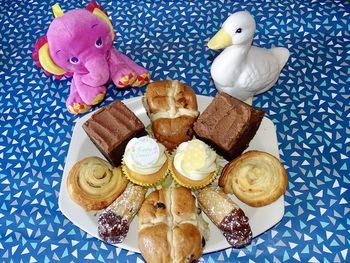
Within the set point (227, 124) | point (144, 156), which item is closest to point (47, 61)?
point (144, 156)

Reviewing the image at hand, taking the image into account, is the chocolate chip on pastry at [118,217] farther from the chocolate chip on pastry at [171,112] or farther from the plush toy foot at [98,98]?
the plush toy foot at [98,98]

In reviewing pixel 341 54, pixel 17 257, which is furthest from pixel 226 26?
pixel 17 257

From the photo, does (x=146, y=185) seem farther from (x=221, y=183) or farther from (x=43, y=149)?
(x=43, y=149)

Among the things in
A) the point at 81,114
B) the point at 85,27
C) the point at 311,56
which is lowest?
the point at 81,114

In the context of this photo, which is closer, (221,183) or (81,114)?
(221,183)

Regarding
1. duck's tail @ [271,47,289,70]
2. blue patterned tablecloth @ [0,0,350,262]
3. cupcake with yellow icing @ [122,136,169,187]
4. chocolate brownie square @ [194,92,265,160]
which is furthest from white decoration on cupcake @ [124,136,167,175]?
duck's tail @ [271,47,289,70]

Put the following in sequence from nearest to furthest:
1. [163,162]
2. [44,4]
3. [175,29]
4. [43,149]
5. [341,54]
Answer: [163,162] → [43,149] → [341,54] → [175,29] → [44,4]
